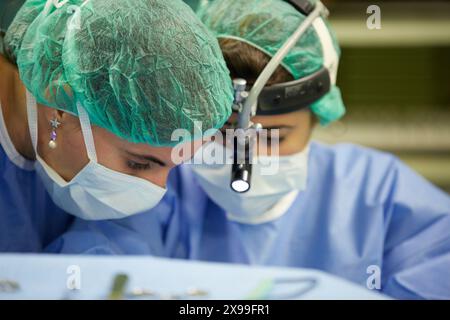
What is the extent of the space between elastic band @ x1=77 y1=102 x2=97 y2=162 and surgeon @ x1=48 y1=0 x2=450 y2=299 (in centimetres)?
19

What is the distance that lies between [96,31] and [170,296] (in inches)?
21.2

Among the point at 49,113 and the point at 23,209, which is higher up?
the point at 49,113

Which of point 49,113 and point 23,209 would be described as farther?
point 23,209

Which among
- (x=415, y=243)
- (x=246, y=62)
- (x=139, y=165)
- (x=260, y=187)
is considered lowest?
(x=415, y=243)

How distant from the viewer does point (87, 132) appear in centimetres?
111

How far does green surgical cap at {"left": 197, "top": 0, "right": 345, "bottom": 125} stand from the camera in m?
1.24

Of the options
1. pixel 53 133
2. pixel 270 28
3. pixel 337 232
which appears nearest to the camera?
pixel 53 133

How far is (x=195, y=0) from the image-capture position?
1226mm

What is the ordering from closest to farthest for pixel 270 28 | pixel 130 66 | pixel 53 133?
1. pixel 130 66
2. pixel 53 133
3. pixel 270 28

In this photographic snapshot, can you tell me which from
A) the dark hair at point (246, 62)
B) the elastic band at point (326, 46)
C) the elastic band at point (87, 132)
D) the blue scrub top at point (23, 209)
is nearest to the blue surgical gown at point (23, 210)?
the blue scrub top at point (23, 209)

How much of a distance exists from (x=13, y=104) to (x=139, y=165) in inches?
9.4

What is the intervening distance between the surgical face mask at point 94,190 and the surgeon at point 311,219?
0.20ft

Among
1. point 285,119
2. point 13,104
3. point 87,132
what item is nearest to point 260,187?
point 285,119

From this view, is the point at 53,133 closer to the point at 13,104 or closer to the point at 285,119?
the point at 13,104
